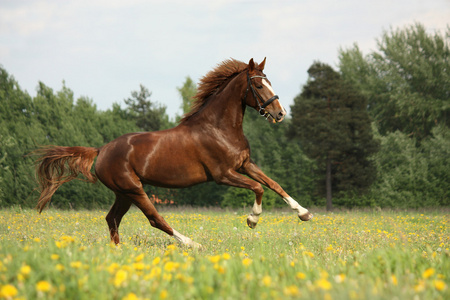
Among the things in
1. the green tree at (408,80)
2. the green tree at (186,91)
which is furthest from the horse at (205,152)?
the green tree at (186,91)

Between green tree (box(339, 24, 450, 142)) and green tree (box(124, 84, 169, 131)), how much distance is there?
14.8 meters

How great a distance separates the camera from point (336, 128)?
20359mm

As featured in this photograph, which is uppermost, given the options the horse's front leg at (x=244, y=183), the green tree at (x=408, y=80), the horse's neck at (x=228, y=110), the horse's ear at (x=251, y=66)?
the green tree at (x=408, y=80)

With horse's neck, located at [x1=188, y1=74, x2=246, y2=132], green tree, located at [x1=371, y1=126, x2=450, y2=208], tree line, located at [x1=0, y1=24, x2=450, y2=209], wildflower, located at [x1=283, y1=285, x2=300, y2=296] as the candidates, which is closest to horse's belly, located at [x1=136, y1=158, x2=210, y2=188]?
horse's neck, located at [x1=188, y1=74, x2=246, y2=132]

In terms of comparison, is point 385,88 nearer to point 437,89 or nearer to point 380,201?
point 437,89

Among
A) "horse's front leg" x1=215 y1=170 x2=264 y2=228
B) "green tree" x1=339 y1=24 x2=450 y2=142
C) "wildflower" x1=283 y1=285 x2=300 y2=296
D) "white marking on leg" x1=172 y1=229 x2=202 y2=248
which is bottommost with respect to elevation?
"white marking on leg" x1=172 y1=229 x2=202 y2=248

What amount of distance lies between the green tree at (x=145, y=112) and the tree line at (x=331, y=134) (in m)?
0.18

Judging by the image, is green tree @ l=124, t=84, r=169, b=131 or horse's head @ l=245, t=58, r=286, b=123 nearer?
horse's head @ l=245, t=58, r=286, b=123

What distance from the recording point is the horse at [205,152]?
5988 millimetres

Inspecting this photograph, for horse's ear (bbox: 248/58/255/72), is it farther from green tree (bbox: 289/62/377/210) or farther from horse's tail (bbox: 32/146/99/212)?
green tree (bbox: 289/62/377/210)

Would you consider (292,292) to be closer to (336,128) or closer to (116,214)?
(116,214)

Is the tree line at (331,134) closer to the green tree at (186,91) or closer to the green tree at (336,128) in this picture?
the green tree at (336,128)

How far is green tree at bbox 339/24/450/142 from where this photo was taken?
91.6 ft

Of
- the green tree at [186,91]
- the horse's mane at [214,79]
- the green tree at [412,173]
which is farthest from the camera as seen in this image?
the green tree at [186,91]
